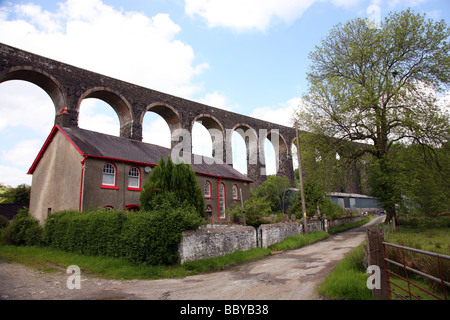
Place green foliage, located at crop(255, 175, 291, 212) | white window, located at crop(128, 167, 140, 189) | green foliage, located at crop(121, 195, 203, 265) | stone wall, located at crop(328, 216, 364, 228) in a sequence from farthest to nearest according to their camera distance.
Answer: green foliage, located at crop(255, 175, 291, 212)
stone wall, located at crop(328, 216, 364, 228)
white window, located at crop(128, 167, 140, 189)
green foliage, located at crop(121, 195, 203, 265)

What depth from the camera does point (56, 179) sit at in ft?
46.1

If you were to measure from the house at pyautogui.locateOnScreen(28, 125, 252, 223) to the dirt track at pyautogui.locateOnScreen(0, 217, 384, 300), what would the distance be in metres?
4.96

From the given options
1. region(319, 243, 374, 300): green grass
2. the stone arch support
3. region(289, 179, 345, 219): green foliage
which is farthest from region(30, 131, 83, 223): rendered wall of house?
region(289, 179, 345, 219): green foliage

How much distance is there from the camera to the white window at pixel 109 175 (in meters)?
13.3

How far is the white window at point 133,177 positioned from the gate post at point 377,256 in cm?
1176

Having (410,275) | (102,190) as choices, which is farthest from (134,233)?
(410,275)

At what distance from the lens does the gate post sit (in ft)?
14.8

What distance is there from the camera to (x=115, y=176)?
13.6m

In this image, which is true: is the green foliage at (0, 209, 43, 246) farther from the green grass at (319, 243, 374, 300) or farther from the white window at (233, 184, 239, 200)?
the green grass at (319, 243, 374, 300)

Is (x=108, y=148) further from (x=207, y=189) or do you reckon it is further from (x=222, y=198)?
(x=222, y=198)

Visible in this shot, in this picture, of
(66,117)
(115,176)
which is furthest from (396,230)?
(66,117)

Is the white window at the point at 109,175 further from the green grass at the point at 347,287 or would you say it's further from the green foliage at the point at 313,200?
the green foliage at the point at 313,200

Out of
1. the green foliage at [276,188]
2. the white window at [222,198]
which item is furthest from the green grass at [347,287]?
the green foliage at [276,188]
